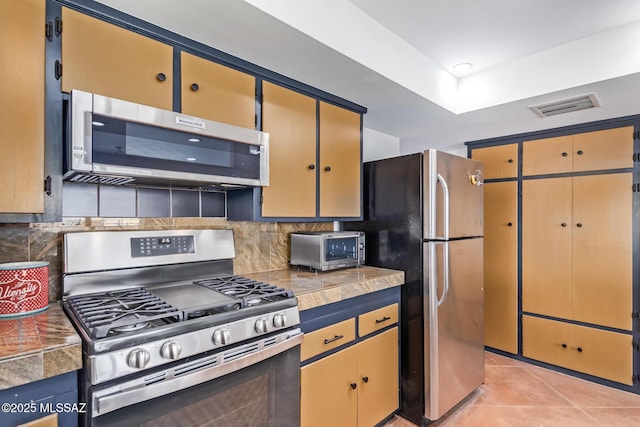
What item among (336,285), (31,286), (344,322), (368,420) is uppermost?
(31,286)

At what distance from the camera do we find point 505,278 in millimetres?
3336

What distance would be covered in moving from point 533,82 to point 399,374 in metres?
2.14

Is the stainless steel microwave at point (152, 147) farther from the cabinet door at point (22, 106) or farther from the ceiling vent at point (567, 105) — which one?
the ceiling vent at point (567, 105)

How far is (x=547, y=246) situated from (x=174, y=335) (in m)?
3.23

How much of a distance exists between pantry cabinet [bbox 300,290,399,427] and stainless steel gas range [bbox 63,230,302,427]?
6.7 inches

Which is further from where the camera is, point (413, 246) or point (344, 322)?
point (413, 246)

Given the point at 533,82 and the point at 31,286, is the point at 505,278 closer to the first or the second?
the point at 533,82

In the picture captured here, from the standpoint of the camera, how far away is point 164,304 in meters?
1.33

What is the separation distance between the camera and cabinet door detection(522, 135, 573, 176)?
9.74 feet

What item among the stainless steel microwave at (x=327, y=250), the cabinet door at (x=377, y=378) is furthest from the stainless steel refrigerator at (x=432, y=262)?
the stainless steel microwave at (x=327, y=250)

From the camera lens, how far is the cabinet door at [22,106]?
1.14 m

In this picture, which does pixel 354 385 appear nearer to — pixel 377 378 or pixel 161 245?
pixel 377 378

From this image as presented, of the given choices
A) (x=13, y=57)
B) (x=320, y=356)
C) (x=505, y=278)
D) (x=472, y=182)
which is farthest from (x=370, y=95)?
(x=505, y=278)

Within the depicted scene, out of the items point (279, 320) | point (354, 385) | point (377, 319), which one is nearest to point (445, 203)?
point (377, 319)
